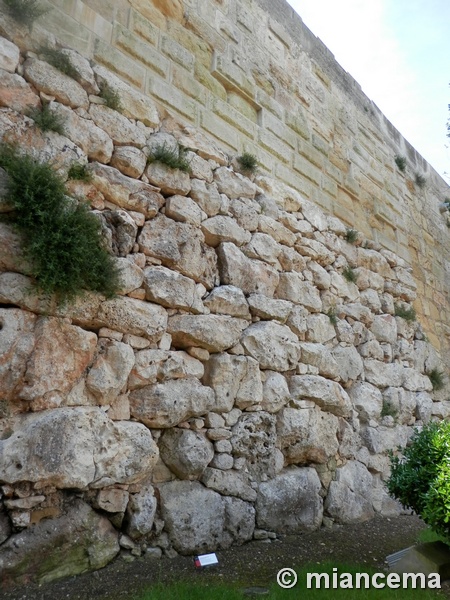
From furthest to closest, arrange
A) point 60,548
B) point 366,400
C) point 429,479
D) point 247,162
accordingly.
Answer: point 366,400 → point 247,162 → point 429,479 → point 60,548

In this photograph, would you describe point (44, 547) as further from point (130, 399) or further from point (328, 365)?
point (328, 365)

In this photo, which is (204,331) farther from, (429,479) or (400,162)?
(400,162)

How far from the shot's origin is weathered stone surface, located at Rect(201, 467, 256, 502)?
10.4ft

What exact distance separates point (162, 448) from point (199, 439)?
0.82 feet

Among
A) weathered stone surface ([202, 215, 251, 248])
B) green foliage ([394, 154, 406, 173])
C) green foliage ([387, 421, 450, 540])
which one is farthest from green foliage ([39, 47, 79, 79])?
green foliage ([394, 154, 406, 173])

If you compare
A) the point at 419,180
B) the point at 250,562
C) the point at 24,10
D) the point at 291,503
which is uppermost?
the point at 419,180

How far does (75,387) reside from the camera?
8.87 feet

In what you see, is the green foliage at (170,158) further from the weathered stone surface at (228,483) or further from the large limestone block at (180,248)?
the weathered stone surface at (228,483)

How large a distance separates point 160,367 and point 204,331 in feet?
1.40

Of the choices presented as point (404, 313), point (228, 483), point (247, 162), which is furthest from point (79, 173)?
point (404, 313)

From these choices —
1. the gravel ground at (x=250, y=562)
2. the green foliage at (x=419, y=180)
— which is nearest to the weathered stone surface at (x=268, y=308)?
the gravel ground at (x=250, y=562)

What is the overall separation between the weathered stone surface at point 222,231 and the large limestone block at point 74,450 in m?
1.58

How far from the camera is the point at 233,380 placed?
11.4ft

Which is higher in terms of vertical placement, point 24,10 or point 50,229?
point 24,10
